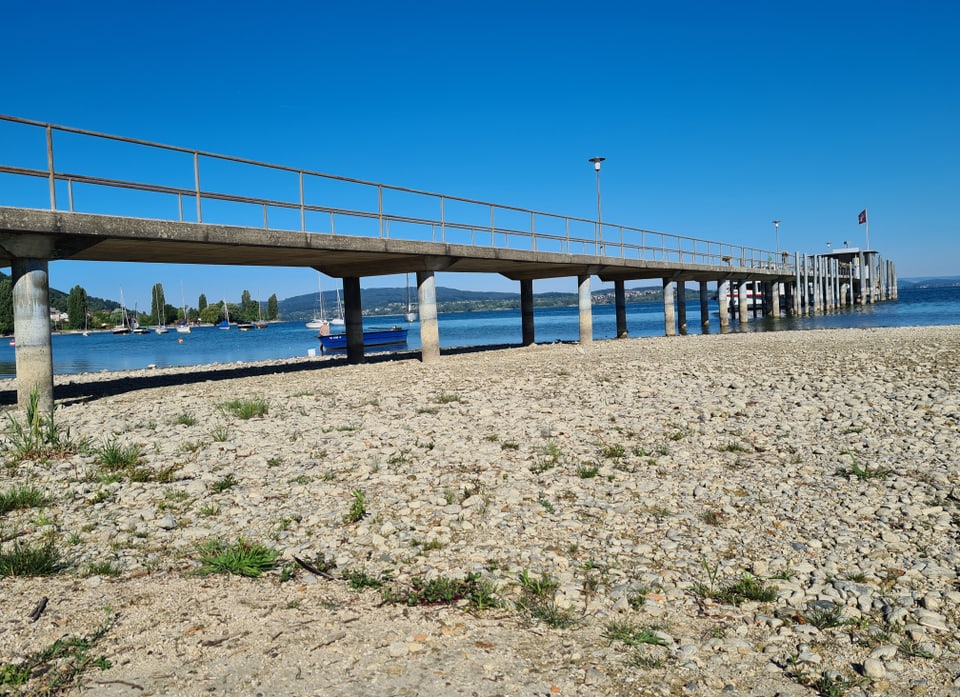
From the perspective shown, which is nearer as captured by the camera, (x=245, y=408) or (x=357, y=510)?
(x=357, y=510)

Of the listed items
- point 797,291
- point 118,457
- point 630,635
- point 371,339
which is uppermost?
point 797,291

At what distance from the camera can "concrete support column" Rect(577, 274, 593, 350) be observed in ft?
102

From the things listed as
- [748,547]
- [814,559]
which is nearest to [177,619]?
[748,547]

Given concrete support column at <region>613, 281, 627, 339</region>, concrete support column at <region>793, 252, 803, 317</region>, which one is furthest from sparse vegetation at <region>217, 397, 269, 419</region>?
concrete support column at <region>793, 252, 803, 317</region>

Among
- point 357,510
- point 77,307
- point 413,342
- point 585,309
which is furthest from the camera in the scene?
point 77,307

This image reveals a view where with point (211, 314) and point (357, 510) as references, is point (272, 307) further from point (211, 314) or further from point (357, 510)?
Answer: point (357, 510)

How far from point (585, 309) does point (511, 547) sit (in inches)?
1041

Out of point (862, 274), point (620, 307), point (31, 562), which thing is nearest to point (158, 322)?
point (620, 307)

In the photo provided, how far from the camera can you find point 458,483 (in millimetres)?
7730

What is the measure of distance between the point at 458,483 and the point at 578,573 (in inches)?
99.3

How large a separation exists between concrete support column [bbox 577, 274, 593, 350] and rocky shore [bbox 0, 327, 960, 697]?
1879 centimetres

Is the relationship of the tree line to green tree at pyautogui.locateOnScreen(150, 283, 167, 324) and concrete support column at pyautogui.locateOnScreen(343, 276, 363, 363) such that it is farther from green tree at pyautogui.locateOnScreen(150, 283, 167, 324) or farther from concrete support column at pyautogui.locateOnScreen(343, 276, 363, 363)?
concrete support column at pyautogui.locateOnScreen(343, 276, 363, 363)

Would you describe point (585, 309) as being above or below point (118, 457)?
above

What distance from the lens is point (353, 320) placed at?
2502 cm
